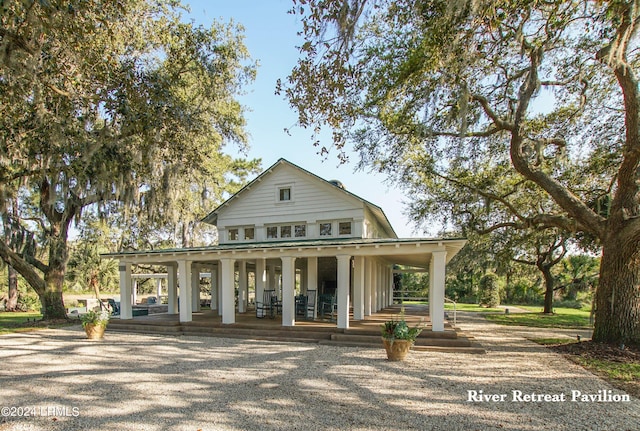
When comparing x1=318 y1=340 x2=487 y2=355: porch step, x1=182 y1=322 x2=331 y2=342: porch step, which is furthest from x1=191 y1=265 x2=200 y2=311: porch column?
x1=318 y1=340 x2=487 y2=355: porch step

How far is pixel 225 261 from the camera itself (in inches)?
478

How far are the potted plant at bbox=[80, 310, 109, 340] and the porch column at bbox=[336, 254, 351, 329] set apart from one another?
7274 millimetres

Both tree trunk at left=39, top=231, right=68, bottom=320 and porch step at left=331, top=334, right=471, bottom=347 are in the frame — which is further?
tree trunk at left=39, top=231, right=68, bottom=320

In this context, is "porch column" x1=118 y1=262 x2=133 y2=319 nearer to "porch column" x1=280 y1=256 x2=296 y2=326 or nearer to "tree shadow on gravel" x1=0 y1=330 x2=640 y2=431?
"tree shadow on gravel" x1=0 y1=330 x2=640 y2=431

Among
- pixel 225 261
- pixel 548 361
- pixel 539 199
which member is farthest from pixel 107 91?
pixel 539 199

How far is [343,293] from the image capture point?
10.3 meters

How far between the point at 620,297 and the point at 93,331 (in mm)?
14614

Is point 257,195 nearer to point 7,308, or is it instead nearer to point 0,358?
point 0,358

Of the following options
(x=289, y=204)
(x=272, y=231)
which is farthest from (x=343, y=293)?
(x=272, y=231)

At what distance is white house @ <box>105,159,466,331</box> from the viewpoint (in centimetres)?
1048

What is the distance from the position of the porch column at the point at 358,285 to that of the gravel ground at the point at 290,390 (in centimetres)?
327

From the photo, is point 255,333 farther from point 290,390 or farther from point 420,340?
point 290,390

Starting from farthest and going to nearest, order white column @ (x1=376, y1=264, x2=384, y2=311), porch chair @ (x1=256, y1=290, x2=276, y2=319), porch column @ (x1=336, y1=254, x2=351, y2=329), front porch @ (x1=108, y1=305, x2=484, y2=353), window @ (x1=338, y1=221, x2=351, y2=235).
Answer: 1. white column @ (x1=376, y1=264, x2=384, y2=311)
2. window @ (x1=338, y1=221, x2=351, y2=235)
3. porch chair @ (x1=256, y1=290, x2=276, y2=319)
4. porch column @ (x1=336, y1=254, x2=351, y2=329)
5. front porch @ (x1=108, y1=305, x2=484, y2=353)

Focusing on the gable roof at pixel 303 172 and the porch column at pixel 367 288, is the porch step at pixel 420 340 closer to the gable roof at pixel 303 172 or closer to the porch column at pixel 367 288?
the porch column at pixel 367 288
